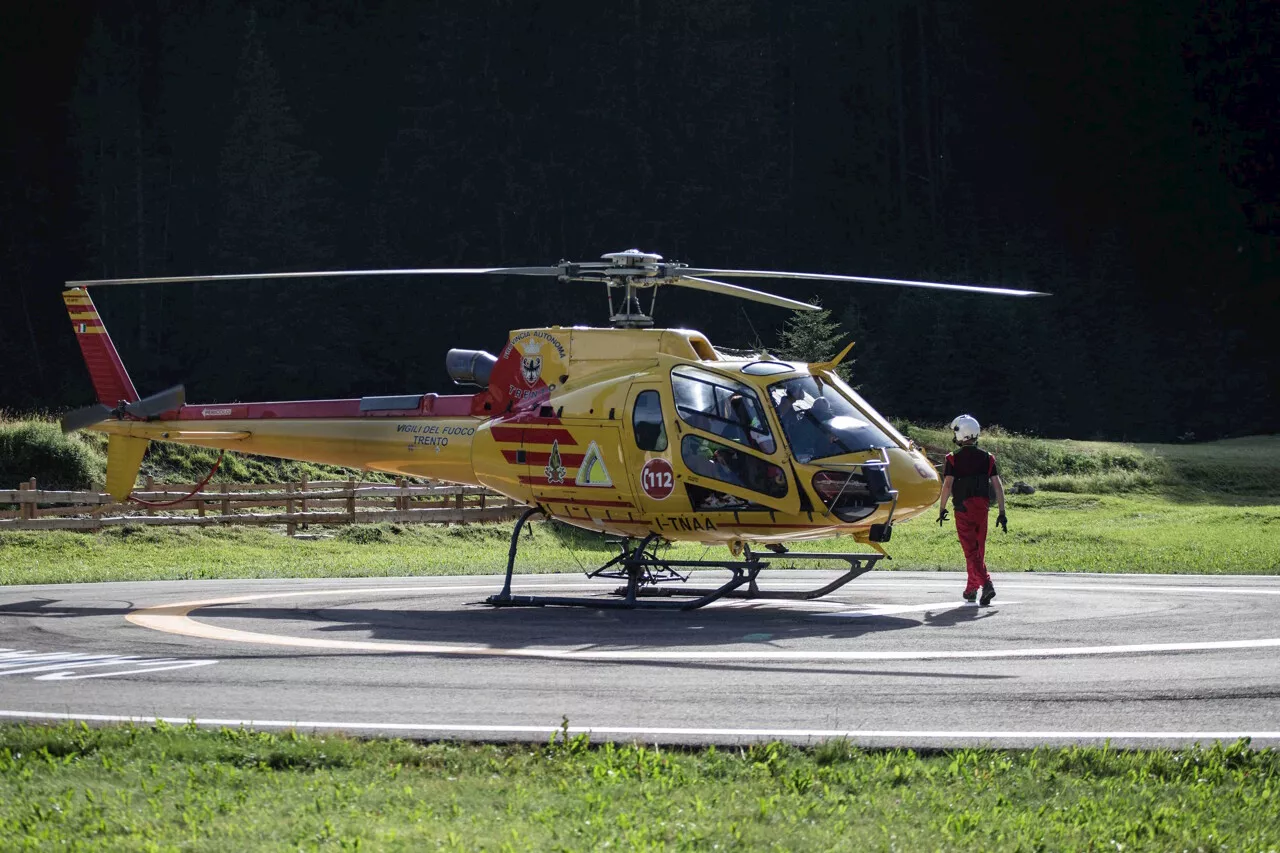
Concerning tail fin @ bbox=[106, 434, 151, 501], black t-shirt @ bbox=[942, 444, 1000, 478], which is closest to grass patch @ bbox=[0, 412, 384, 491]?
tail fin @ bbox=[106, 434, 151, 501]

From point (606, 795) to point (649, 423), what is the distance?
760 centimetres

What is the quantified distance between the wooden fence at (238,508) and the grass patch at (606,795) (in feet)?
59.0

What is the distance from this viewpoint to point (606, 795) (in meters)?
6.12

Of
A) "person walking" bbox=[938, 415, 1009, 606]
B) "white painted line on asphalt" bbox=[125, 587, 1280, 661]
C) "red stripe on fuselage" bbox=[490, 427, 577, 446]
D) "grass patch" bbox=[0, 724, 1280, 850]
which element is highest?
"red stripe on fuselage" bbox=[490, 427, 577, 446]

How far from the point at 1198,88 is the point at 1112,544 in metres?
52.7

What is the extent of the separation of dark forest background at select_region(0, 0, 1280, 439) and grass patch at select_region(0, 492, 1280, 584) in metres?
26.0

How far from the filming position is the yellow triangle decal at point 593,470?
13797mm

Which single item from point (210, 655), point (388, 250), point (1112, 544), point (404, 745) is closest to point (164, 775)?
point (404, 745)

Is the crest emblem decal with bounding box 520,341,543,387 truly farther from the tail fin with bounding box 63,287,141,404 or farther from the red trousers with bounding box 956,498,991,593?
the tail fin with bounding box 63,287,141,404

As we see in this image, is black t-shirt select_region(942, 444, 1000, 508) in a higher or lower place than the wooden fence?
higher

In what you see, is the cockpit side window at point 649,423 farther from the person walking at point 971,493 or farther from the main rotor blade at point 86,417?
the main rotor blade at point 86,417

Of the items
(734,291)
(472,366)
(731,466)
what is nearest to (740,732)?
(731,466)

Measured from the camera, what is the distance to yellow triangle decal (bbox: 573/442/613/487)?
13.8m

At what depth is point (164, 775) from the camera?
652 cm
